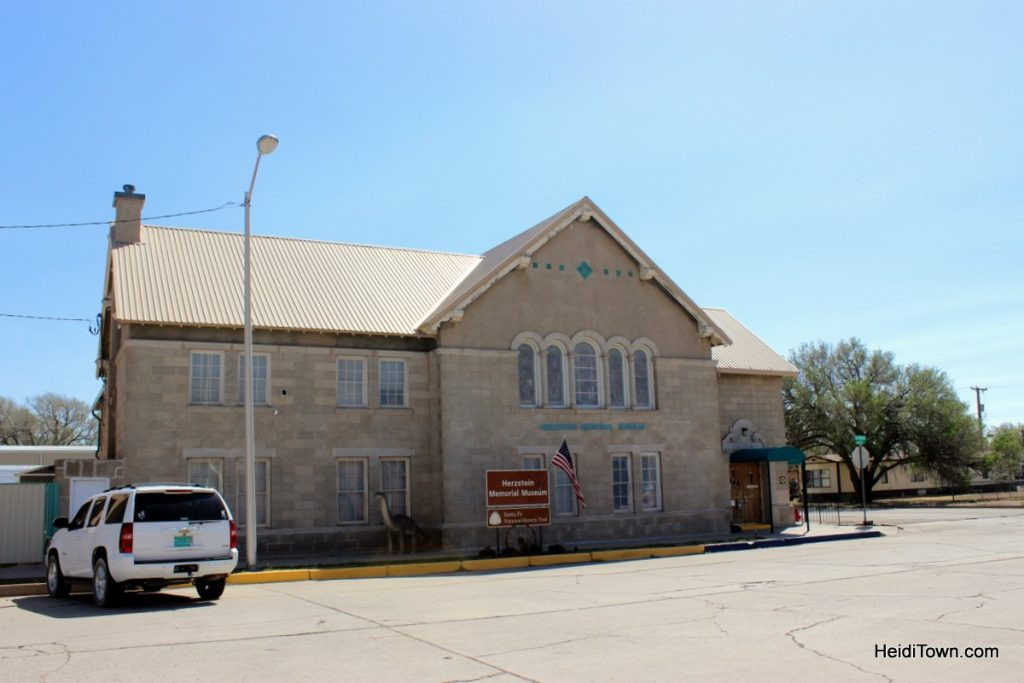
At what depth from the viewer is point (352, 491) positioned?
24500 mm

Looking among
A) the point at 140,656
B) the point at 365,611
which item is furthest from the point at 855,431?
the point at 140,656

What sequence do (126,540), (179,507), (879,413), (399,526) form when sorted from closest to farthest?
(126,540) < (179,507) < (399,526) < (879,413)

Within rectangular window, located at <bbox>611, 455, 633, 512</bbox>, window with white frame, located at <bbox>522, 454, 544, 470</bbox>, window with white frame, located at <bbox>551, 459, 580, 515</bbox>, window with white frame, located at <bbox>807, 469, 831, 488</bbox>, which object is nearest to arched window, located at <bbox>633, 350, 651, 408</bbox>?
rectangular window, located at <bbox>611, 455, 633, 512</bbox>

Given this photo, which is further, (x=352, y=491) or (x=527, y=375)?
(x=527, y=375)

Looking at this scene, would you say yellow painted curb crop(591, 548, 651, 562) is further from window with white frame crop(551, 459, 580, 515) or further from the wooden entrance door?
the wooden entrance door

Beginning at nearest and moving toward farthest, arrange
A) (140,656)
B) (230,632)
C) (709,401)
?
(140,656) < (230,632) < (709,401)

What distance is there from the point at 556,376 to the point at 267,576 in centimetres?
1118

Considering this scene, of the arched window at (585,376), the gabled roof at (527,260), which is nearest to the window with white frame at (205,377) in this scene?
the gabled roof at (527,260)

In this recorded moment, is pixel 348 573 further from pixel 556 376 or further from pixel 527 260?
pixel 527 260

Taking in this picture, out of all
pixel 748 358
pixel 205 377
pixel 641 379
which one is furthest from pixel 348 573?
pixel 748 358

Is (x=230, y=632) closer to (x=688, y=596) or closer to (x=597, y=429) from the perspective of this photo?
(x=688, y=596)

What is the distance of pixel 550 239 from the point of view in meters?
27.4

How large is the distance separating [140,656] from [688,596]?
788cm

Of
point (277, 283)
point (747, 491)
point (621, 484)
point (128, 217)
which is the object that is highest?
point (128, 217)
